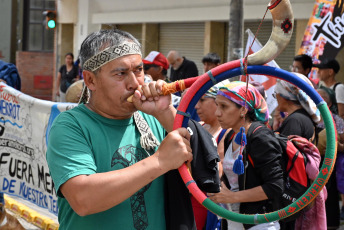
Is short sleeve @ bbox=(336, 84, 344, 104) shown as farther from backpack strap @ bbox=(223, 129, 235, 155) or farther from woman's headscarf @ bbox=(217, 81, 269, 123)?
woman's headscarf @ bbox=(217, 81, 269, 123)

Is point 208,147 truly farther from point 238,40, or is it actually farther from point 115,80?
point 238,40

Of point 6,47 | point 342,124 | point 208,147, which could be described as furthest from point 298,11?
point 6,47

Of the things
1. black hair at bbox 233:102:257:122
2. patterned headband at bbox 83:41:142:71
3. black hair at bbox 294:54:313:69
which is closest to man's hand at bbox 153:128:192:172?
patterned headband at bbox 83:41:142:71

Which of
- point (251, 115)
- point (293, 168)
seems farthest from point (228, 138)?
point (293, 168)

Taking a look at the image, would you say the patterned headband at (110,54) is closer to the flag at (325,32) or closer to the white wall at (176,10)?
the flag at (325,32)

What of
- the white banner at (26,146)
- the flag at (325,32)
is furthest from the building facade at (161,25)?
the white banner at (26,146)

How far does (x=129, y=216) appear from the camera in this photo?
86.1 inches

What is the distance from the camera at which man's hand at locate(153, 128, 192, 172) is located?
6.74 feet

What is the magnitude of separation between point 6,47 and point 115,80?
859 inches

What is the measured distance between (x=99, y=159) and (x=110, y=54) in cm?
42

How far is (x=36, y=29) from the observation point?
2388cm

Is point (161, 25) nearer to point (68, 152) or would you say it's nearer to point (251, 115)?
point (251, 115)

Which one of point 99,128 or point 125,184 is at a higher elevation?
point 99,128

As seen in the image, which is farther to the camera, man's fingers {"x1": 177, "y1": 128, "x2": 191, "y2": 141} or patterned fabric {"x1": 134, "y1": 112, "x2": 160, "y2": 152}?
patterned fabric {"x1": 134, "y1": 112, "x2": 160, "y2": 152}
